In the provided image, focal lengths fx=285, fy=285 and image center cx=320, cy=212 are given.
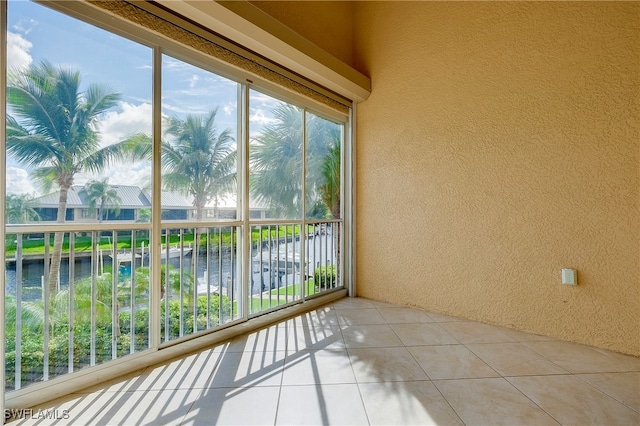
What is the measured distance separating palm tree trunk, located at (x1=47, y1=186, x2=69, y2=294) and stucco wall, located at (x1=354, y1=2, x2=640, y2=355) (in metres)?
2.60

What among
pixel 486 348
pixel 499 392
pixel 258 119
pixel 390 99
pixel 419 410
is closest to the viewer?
pixel 419 410

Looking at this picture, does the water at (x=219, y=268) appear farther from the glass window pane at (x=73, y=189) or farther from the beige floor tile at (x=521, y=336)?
the beige floor tile at (x=521, y=336)

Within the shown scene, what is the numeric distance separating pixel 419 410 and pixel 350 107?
294cm

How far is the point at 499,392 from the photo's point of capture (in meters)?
→ 1.54

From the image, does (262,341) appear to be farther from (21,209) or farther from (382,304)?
(21,209)

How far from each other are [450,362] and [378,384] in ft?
1.88

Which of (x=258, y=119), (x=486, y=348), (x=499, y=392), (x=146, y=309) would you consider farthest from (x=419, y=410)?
(x=258, y=119)

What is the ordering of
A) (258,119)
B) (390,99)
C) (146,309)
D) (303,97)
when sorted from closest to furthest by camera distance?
1. (146,309)
2. (258,119)
3. (303,97)
4. (390,99)

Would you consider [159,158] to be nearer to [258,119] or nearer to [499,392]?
[258,119]

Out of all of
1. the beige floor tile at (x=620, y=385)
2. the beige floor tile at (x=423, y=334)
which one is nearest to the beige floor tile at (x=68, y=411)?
the beige floor tile at (x=423, y=334)

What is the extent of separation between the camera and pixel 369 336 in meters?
2.27

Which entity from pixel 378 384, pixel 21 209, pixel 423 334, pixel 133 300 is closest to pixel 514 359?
pixel 423 334

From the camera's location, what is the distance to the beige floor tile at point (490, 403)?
52.5 inches

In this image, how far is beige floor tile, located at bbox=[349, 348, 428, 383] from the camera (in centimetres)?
169
